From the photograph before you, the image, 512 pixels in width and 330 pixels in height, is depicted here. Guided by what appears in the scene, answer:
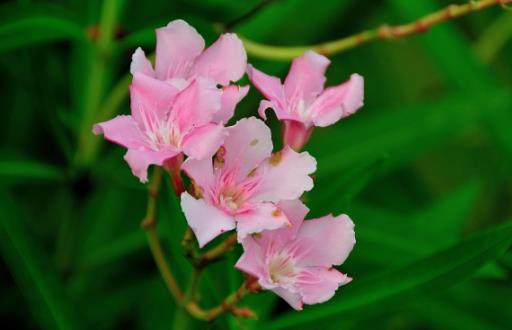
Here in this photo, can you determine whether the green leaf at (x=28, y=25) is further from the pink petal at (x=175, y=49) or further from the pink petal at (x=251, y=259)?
the pink petal at (x=251, y=259)

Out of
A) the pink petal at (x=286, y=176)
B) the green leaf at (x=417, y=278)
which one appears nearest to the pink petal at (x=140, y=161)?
the pink petal at (x=286, y=176)

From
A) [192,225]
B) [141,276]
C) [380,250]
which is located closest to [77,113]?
[141,276]

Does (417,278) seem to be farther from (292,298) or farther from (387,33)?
(387,33)

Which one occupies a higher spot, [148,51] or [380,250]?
[148,51]

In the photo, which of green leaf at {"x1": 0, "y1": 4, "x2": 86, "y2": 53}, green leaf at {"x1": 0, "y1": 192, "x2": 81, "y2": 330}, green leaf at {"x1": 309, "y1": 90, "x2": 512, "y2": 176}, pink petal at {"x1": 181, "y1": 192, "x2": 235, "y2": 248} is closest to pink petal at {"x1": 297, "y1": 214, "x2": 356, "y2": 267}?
pink petal at {"x1": 181, "y1": 192, "x2": 235, "y2": 248}

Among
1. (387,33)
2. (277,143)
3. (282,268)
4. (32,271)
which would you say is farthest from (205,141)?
(277,143)

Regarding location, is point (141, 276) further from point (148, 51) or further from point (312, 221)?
point (312, 221)
